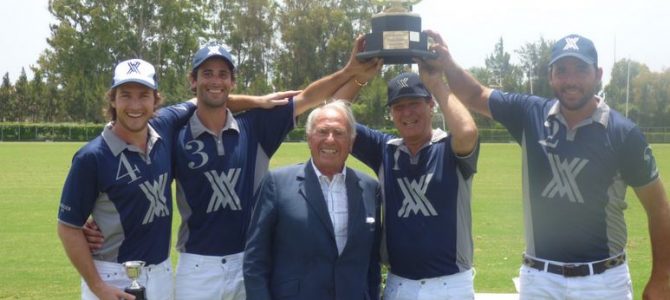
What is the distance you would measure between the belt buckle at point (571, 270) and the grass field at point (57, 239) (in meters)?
3.84

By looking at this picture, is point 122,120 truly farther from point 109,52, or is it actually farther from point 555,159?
point 109,52

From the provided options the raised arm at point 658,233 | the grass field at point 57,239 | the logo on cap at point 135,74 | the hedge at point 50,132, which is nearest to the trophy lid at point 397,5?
the logo on cap at point 135,74

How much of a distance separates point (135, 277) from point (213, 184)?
34.3 inches

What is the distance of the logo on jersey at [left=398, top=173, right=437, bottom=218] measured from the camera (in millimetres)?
4676

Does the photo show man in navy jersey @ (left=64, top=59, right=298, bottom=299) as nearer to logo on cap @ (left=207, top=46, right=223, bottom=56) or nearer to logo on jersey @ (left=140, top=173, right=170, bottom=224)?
logo on jersey @ (left=140, top=173, right=170, bottom=224)

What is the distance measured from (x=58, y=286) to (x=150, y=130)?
4512 millimetres

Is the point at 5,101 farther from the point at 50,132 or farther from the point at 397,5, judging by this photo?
the point at 397,5

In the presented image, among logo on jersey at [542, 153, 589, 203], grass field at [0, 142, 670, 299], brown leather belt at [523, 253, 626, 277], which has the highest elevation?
logo on jersey at [542, 153, 589, 203]

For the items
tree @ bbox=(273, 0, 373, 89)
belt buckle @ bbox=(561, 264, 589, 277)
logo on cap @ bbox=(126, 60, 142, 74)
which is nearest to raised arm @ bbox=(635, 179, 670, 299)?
belt buckle @ bbox=(561, 264, 589, 277)

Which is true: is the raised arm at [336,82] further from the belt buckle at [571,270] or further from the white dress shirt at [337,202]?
the belt buckle at [571,270]

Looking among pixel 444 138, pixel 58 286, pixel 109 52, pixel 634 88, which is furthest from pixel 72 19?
pixel 444 138

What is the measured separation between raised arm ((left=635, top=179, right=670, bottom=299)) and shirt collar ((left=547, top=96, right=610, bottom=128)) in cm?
52

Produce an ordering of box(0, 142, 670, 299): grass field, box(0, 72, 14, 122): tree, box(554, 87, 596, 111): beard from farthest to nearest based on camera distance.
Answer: box(0, 72, 14, 122): tree < box(0, 142, 670, 299): grass field < box(554, 87, 596, 111): beard

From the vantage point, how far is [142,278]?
15.9ft
